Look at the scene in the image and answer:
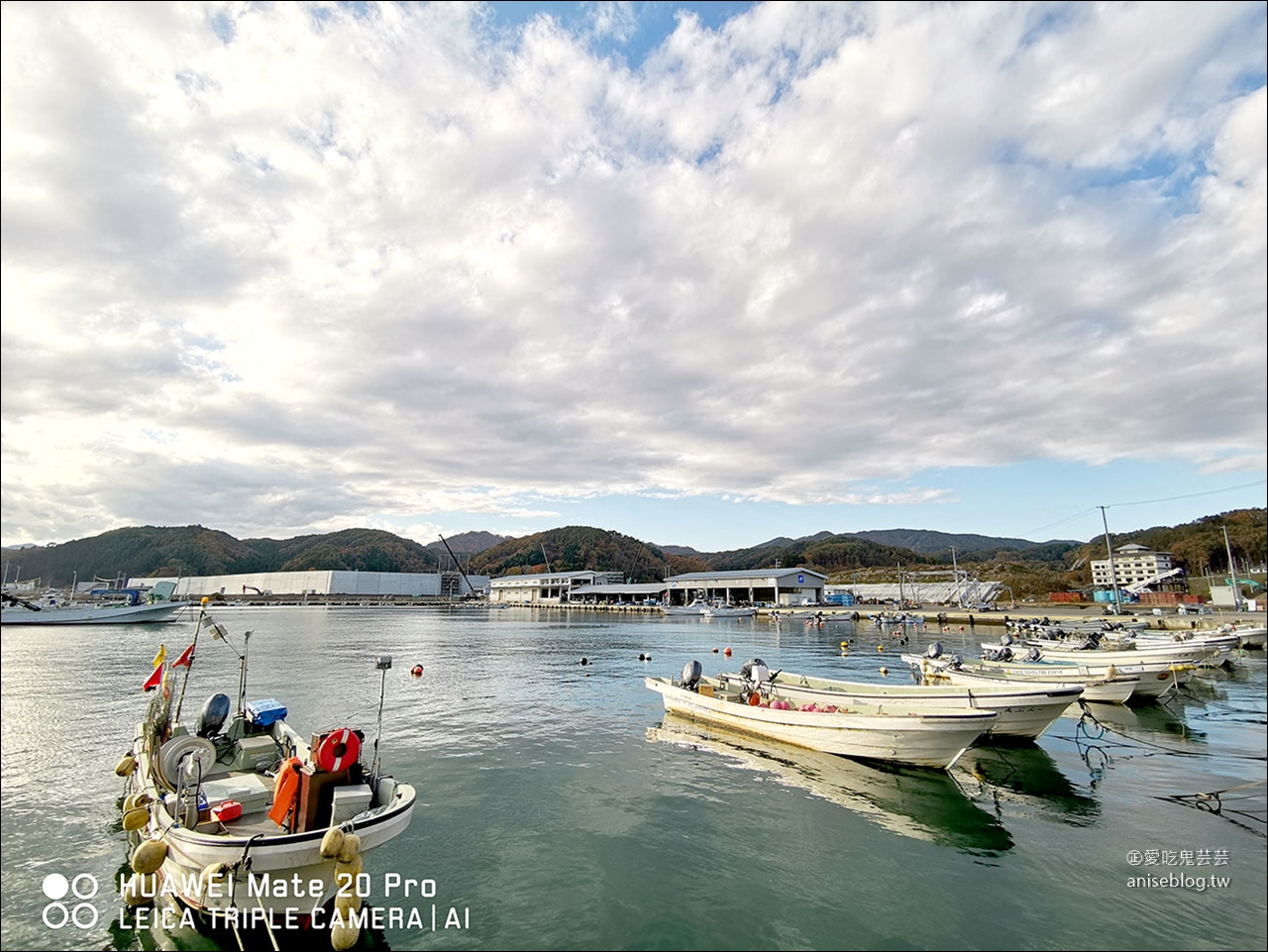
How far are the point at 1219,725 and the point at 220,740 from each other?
3195 centimetres

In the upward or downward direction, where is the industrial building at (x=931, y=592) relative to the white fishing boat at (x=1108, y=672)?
upward

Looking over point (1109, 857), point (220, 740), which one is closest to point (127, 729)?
point (220, 740)

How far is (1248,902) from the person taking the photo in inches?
373

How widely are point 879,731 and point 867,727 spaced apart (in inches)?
12.5

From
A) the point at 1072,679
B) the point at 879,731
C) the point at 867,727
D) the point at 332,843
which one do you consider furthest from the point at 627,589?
the point at 332,843

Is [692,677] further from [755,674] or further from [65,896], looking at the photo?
[65,896]

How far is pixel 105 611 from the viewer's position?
257 ft

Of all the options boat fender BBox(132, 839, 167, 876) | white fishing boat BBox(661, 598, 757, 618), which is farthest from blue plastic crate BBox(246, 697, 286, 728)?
white fishing boat BBox(661, 598, 757, 618)

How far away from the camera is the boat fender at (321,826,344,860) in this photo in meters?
7.78

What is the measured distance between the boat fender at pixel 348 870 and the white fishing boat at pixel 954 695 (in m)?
15.2

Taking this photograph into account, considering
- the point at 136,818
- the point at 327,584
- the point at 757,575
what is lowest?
the point at 136,818

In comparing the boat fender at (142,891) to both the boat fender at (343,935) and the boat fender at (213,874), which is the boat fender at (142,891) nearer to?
the boat fender at (213,874)

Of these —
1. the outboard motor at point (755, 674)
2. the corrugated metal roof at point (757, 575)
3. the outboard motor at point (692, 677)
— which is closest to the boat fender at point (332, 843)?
the outboard motor at point (755, 674)

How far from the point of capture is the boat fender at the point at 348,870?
7.91 m
